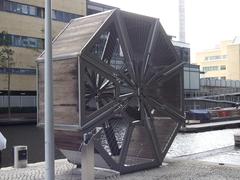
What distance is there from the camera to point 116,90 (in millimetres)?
13422

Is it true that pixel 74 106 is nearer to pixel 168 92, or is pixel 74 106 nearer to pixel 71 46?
pixel 71 46

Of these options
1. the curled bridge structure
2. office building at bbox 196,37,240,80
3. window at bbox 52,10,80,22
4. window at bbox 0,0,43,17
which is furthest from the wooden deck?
office building at bbox 196,37,240,80

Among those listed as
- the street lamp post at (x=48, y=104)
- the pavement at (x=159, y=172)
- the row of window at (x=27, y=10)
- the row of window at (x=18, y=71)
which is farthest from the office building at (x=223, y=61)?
the street lamp post at (x=48, y=104)

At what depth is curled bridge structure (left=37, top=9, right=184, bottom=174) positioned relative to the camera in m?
12.3

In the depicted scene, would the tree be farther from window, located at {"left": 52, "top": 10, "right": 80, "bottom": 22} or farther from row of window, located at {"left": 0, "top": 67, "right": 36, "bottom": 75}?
window, located at {"left": 52, "top": 10, "right": 80, "bottom": 22}

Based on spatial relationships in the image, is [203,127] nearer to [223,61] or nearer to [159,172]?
[159,172]

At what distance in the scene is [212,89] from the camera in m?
87.8

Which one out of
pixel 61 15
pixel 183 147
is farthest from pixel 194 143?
pixel 61 15

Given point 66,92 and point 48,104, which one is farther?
point 66,92

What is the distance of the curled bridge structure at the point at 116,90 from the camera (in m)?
12.3

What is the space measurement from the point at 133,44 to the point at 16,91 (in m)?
48.6

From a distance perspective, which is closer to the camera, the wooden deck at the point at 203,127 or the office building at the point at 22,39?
the wooden deck at the point at 203,127

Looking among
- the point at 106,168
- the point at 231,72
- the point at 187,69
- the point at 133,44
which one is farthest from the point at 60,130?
the point at 231,72

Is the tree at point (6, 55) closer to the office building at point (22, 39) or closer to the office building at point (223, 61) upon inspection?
the office building at point (22, 39)
